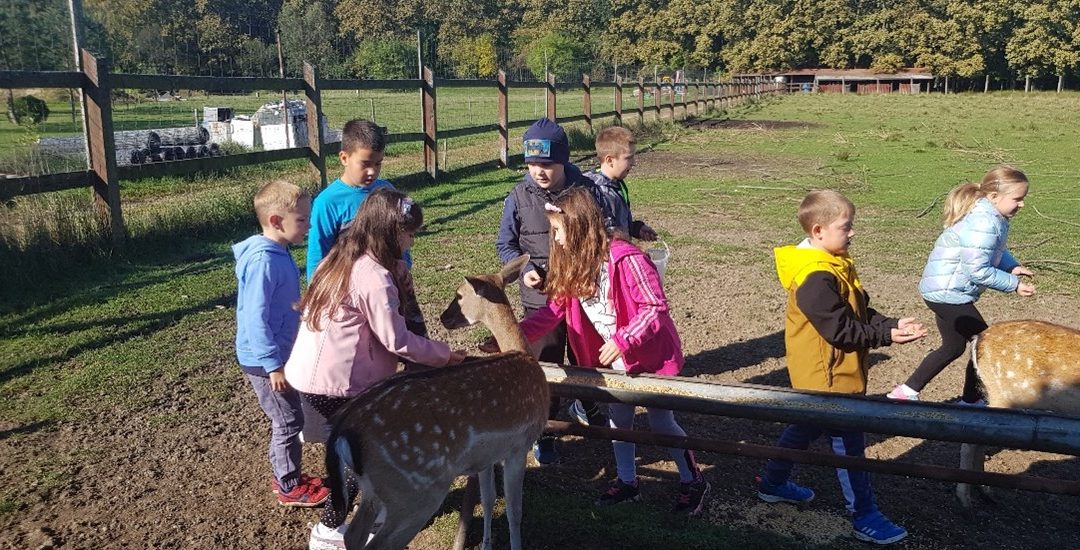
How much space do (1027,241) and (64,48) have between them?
34.9 ft

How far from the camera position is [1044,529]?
3574 mm

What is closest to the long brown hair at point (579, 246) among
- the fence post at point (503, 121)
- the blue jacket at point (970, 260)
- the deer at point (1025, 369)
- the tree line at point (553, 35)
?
the deer at point (1025, 369)

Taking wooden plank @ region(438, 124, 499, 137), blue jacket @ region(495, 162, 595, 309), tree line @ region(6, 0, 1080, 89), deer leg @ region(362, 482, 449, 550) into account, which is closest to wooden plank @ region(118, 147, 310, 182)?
tree line @ region(6, 0, 1080, 89)

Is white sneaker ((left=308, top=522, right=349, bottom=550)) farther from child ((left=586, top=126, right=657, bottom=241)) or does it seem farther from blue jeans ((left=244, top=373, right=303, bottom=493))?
child ((left=586, top=126, right=657, bottom=241))

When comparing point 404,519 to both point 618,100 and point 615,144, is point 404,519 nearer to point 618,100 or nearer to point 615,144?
Answer: point 615,144

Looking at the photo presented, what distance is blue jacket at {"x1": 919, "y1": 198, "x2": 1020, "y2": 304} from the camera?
14.6 feet

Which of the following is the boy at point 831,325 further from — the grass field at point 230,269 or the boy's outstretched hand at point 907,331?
the grass field at point 230,269

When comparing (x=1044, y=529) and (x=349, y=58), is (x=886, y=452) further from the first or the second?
(x=349, y=58)

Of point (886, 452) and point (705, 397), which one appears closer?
point (705, 397)

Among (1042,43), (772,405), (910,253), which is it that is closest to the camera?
(772,405)

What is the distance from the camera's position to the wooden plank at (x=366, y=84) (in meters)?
11.2

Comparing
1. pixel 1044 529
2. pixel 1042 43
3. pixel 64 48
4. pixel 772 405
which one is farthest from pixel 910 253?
pixel 1042 43

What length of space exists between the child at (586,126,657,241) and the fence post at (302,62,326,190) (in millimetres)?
6661

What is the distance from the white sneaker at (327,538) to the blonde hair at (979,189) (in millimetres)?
3765
